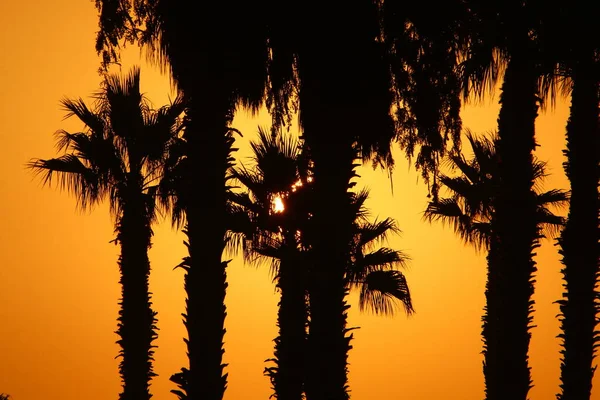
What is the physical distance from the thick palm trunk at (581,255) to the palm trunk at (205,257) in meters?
5.98

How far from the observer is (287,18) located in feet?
50.4

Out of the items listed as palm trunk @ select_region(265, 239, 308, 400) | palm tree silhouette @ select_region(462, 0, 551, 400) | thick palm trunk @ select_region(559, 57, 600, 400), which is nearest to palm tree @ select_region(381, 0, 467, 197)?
palm tree silhouette @ select_region(462, 0, 551, 400)

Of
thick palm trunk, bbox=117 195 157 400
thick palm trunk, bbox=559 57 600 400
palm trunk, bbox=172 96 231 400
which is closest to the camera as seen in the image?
palm trunk, bbox=172 96 231 400

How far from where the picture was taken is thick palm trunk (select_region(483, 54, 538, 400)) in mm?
16141

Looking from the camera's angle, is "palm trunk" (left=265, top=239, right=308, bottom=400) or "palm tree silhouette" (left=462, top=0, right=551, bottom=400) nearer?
"palm tree silhouette" (left=462, top=0, right=551, bottom=400)

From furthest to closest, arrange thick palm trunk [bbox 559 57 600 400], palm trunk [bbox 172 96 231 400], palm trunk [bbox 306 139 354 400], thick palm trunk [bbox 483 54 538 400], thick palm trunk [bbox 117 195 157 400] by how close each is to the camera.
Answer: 1. thick palm trunk [bbox 117 195 157 400]
2. thick palm trunk [bbox 559 57 600 400]
3. thick palm trunk [bbox 483 54 538 400]
4. palm trunk [bbox 172 96 231 400]
5. palm trunk [bbox 306 139 354 400]

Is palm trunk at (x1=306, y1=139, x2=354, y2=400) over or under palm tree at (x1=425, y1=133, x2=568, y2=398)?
under

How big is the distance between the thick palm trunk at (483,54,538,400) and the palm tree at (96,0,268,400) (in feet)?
13.9

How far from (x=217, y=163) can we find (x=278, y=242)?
411 inches

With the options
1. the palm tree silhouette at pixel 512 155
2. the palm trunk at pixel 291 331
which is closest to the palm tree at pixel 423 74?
the palm tree silhouette at pixel 512 155

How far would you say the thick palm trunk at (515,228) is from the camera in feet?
53.0

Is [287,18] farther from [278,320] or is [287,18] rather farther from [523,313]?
[278,320]

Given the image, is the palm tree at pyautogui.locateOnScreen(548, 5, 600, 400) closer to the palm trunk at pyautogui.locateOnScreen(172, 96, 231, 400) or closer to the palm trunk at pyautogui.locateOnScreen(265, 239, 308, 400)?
the palm trunk at pyautogui.locateOnScreen(172, 96, 231, 400)

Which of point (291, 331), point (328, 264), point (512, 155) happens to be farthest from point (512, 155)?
point (291, 331)
